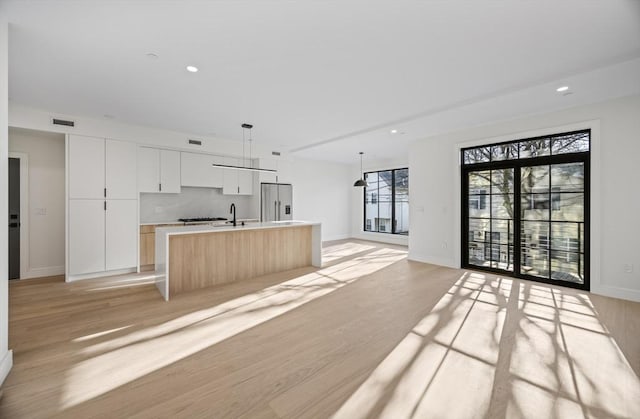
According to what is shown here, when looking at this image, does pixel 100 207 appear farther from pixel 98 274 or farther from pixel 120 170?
pixel 98 274

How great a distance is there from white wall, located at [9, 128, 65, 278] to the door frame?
0.02 m

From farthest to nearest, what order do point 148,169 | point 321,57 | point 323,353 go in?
1. point 148,169
2. point 321,57
3. point 323,353

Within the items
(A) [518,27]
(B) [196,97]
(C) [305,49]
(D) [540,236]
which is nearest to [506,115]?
(D) [540,236]

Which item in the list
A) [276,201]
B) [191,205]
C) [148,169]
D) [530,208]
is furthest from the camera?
[276,201]

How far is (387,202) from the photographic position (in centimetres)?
891

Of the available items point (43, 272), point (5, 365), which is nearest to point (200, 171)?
point (43, 272)

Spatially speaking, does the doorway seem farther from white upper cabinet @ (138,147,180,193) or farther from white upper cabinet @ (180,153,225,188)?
white upper cabinet @ (180,153,225,188)

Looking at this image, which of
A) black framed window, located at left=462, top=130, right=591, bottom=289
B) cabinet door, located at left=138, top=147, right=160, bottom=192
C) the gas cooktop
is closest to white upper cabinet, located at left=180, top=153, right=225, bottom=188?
cabinet door, located at left=138, top=147, right=160, bottom=192

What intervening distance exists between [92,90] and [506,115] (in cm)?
602

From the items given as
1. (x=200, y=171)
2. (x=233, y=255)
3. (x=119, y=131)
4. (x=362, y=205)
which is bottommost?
(x=233, y=255)

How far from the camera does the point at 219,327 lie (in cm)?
279

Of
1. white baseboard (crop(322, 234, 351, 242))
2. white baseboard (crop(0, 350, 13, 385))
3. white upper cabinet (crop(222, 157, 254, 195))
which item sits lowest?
white baseboard (crop(0, 350, 13, 385))

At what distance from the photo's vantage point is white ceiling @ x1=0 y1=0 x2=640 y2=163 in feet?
7.00

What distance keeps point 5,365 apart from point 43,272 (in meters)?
3.80
